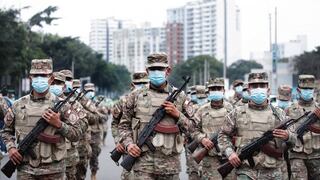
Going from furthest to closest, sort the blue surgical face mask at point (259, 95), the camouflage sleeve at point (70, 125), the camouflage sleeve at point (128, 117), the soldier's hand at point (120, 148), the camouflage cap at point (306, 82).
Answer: the camouflage cap at point (306, 82), the soldier's hand at point (120, 148), the blue surgical face mask at point (259, 95), the camouflage sleeve at point (128, 117), the camouflage sleeve at point (70, 125)

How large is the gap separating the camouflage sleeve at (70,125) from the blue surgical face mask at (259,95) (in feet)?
6.53

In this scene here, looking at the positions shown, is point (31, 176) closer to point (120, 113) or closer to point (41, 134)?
point (41, 134)

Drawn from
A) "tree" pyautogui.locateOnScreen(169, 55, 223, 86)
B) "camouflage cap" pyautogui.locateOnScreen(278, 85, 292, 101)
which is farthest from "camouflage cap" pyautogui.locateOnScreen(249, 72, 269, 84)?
"tree" pyautogui.locateOnScreen(169, 55, 223, 86)

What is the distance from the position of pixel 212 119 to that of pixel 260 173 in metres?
2.37

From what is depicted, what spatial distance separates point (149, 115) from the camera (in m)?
6.70

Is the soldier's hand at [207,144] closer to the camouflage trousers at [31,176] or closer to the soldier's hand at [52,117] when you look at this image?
the camouflage trousers at [31,176]

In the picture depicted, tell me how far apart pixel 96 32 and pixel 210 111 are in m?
168

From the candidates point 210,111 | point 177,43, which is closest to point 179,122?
point 210,111

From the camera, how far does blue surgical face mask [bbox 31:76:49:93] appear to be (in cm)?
666

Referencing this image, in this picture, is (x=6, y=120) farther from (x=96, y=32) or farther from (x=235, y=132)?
(x=96, y=32)

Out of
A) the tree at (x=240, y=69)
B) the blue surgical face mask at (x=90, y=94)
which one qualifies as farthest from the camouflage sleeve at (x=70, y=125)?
the tree at (x=240, y=69)

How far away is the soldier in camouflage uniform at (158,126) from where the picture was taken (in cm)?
660

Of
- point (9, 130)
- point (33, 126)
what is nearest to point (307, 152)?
point (33, 126)

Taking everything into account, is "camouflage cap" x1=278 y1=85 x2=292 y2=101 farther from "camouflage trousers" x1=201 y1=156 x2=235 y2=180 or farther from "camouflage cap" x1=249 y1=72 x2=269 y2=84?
"camouflage cap" x1=249 y1=72 x2=269 y2=84
